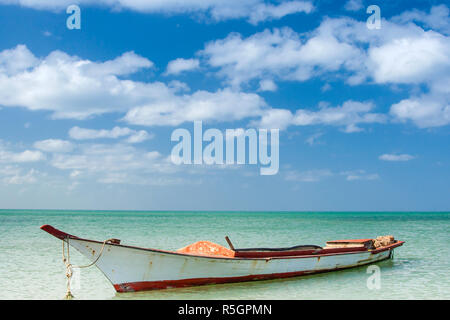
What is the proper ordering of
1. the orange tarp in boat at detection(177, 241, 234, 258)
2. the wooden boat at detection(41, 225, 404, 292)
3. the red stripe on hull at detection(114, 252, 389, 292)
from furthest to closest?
the orange tarp in boat at detection(177, 241, 234, 258) < the red stripe on hull at detection(114, 252, 389, 292) < the wooden boat at detection(41, 225, 404, 292)

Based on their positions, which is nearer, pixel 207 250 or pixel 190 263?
pixel 190 263

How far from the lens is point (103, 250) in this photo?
31.0 feet

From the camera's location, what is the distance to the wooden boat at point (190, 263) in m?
9.50

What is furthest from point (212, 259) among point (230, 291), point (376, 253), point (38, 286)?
point (376, 253)

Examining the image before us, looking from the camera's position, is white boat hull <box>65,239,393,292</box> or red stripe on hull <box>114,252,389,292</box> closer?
white boat hull <box>65,239,393,292</box>

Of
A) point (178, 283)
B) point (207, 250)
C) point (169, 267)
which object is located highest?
point (207, 250)

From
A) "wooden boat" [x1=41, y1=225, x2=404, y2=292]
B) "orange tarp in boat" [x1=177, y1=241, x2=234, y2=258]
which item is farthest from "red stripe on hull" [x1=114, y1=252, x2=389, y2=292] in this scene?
"orange tarp in boat" [x1=177, y1=241, x2=234, y2=258]

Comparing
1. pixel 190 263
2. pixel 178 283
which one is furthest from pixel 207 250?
pixel 178 283

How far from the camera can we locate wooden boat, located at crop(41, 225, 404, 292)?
9.50 meters

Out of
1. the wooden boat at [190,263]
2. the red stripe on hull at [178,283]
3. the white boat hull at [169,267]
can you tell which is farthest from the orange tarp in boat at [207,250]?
the red stripe on hull at [178,283]

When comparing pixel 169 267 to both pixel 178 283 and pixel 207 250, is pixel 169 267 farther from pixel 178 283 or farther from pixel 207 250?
pixel 207 250

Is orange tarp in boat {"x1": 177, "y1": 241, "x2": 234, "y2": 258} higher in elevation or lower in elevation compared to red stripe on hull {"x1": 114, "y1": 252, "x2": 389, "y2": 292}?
higher

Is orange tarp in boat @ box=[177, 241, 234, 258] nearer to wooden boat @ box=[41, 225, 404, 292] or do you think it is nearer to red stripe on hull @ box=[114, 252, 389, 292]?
wooden boat @ box=[41, 225, 404, 292]

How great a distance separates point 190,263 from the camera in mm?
10250
